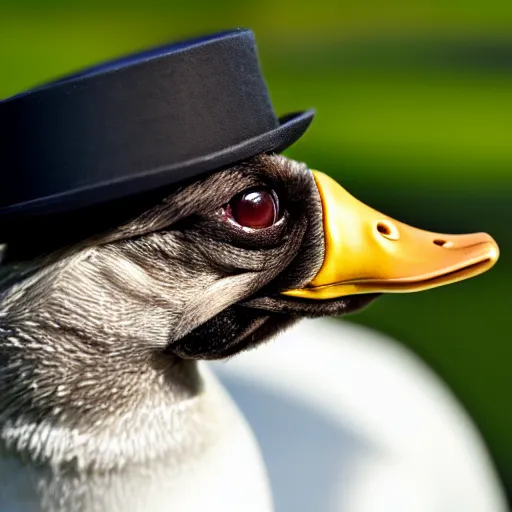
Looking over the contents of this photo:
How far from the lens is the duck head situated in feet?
1.95

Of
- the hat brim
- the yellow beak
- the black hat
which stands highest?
the black hat

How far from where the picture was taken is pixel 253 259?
0.62 metres

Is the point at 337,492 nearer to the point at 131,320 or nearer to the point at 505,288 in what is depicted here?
the point at 131,320

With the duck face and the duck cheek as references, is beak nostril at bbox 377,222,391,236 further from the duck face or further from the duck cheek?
the duck cheek

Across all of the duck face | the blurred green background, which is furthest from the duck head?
the blurred green background

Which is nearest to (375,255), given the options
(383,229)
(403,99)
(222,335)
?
(383,229)

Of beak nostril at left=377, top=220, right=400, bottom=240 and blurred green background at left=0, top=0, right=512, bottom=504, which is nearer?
beak nostril at left=377, top=220, right=400, bottom=240

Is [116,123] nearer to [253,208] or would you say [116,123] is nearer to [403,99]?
[253,208]

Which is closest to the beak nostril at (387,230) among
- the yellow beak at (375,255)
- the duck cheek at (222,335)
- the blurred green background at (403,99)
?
the yellow beak at (375,255)

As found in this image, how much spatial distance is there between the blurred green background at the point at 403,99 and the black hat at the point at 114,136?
48.5 inches

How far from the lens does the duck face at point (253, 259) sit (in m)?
0.60

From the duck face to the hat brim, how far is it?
0.02 metres

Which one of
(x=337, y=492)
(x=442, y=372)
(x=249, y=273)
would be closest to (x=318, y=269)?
(x=249, y=273)

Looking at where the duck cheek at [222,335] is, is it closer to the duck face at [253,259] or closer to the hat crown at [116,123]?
the duck face at [253,259]
